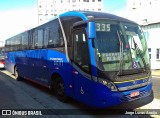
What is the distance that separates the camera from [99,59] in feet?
21.2

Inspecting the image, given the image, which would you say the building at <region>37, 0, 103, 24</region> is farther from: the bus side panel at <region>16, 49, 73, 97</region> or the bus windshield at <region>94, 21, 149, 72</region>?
the bus windshield at <region>94, 21, 149, 72</region>

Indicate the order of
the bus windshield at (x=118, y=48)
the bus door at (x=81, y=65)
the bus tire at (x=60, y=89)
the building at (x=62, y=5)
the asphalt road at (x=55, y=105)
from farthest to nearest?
the building at (x=62, y=5), the bus tire at (x=60, y=89), the asphalt road at (x=55, y=105), the bus door at (x=81, y=65), the bus windshield at (x=118, y=48)

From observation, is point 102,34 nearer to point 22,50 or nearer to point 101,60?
point 101,60

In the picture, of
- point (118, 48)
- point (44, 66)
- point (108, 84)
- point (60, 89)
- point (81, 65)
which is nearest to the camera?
point (108, 84)

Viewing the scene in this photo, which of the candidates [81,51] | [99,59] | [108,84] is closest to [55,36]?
[81,51]

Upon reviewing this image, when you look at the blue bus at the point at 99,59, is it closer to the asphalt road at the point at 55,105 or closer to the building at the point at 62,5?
the asphalt road at the point at 55,105

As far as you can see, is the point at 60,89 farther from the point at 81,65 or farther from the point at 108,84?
the point at 108,84

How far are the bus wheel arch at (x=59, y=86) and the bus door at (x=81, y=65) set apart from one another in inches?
42.6

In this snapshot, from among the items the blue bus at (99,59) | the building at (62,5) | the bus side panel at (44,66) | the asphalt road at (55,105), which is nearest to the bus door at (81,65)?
the blue bus at (99,59)

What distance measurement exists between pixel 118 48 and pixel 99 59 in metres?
0.68

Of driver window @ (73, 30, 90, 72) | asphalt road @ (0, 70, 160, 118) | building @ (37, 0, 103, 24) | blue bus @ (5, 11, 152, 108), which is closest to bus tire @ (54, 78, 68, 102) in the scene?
blue bus @ (5, 11, 152, 108)

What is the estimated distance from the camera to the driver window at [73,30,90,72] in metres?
6.75

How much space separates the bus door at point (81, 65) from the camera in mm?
6746

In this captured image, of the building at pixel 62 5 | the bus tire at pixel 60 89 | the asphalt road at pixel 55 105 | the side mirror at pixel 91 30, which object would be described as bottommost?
the asphalt road at pixel 55 105
